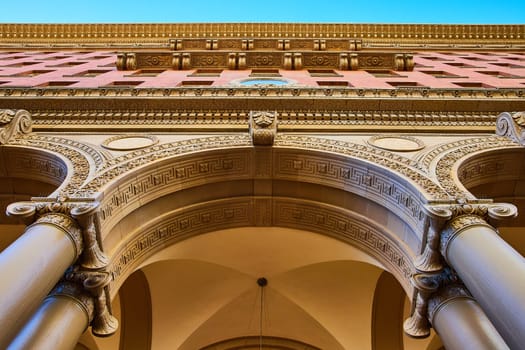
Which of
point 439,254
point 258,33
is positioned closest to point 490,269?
point 439,254

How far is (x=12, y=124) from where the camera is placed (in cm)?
1120

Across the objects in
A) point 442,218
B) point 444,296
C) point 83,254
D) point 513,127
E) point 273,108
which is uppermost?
point 273,108

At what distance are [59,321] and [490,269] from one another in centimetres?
639

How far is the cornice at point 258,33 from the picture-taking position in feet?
98.1

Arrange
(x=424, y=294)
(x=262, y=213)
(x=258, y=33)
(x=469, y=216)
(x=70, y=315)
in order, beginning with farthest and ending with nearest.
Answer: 1. (x=258, y=33)
2. (x=262, y=213)
3. (x=469, y=216)
4. (x=424, y=294)
5. (x=70, y=315)

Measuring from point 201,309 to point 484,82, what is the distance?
13.2 m

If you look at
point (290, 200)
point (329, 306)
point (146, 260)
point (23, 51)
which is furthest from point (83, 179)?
point (23, 51)

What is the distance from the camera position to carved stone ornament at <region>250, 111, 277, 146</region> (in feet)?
36.6

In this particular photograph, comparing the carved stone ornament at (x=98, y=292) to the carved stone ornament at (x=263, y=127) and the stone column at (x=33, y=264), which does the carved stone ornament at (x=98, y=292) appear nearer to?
the stone column at (x=33, y=264)

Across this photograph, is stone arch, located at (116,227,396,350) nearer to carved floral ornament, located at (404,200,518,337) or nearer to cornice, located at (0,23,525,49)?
carved floral ornament, located at (404,200,518,337)

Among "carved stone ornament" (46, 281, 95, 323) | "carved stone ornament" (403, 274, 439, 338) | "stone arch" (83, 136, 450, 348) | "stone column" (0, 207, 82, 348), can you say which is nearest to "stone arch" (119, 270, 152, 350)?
"stone arch" (83, 136, 450, 348)

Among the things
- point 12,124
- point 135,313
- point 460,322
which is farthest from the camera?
point 135,313

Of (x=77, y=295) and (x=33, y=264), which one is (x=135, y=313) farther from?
(x=33, y=264)

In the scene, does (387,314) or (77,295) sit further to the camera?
(387,314)
